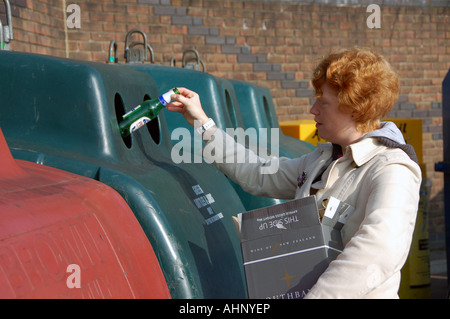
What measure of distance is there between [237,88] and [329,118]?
2755mm

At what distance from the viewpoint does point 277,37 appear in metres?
7.10

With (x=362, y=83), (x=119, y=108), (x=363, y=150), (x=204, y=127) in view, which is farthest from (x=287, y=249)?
(x=119, y=108)

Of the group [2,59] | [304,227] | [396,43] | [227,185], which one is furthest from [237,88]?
[396,43]

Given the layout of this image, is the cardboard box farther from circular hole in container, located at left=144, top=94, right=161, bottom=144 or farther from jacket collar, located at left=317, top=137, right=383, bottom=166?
circular hole in container, located at left=144, top=94, right=161, bottom=144

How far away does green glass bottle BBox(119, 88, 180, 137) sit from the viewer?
2123mm

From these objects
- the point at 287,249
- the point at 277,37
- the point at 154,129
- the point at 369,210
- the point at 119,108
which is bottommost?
the point at 287,249

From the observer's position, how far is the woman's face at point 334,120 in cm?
181

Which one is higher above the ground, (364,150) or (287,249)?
(364,150)

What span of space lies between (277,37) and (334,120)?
17.9 feet

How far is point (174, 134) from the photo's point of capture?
295 centimetres

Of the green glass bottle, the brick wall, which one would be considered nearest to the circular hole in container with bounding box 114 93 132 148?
the green glass bottle

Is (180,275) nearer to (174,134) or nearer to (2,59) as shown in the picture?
(2,59)

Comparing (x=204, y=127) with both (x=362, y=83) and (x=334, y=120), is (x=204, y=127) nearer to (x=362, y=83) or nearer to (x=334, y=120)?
(x=334, y=120)
